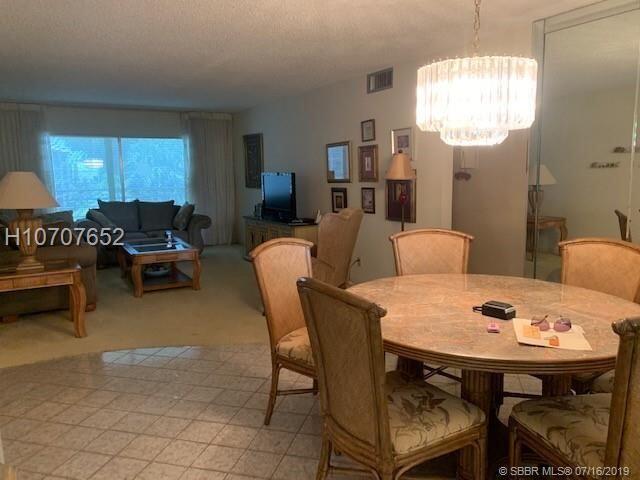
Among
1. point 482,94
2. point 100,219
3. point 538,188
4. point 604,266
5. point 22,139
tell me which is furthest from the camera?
point 22,139

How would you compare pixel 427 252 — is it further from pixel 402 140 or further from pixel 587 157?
pixel 402 140

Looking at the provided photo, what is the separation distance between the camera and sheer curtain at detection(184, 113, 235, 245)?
778 centimetres

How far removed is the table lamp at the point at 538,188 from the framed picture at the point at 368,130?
5.86 ft

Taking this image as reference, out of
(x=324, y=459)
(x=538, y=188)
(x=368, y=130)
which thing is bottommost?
(x=324, y=459)

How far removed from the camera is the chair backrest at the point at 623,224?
2.82m

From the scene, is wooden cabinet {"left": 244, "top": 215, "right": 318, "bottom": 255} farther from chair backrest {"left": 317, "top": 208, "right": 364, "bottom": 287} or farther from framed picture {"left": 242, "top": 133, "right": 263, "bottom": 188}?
chair backrest {"left": 317, "top": 208, "right": 364, "bottom": 287}

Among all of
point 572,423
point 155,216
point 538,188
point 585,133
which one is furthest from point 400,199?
point 155,216

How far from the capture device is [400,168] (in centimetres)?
405

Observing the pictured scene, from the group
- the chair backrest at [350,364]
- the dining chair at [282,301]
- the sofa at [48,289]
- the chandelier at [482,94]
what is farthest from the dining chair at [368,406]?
the sofa at [48,289]

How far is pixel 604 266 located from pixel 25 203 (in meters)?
3.89

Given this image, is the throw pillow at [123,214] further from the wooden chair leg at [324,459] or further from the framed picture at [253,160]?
the wooden chair leg at [324,459]

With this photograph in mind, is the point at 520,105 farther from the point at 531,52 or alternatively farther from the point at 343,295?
the point at 531,52

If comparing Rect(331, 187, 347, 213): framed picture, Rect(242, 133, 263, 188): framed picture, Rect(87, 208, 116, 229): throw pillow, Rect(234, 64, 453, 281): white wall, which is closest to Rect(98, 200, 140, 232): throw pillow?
Rect(87, 208, 116, 229): throw pillow

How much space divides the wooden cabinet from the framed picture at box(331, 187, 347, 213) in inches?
13.6
